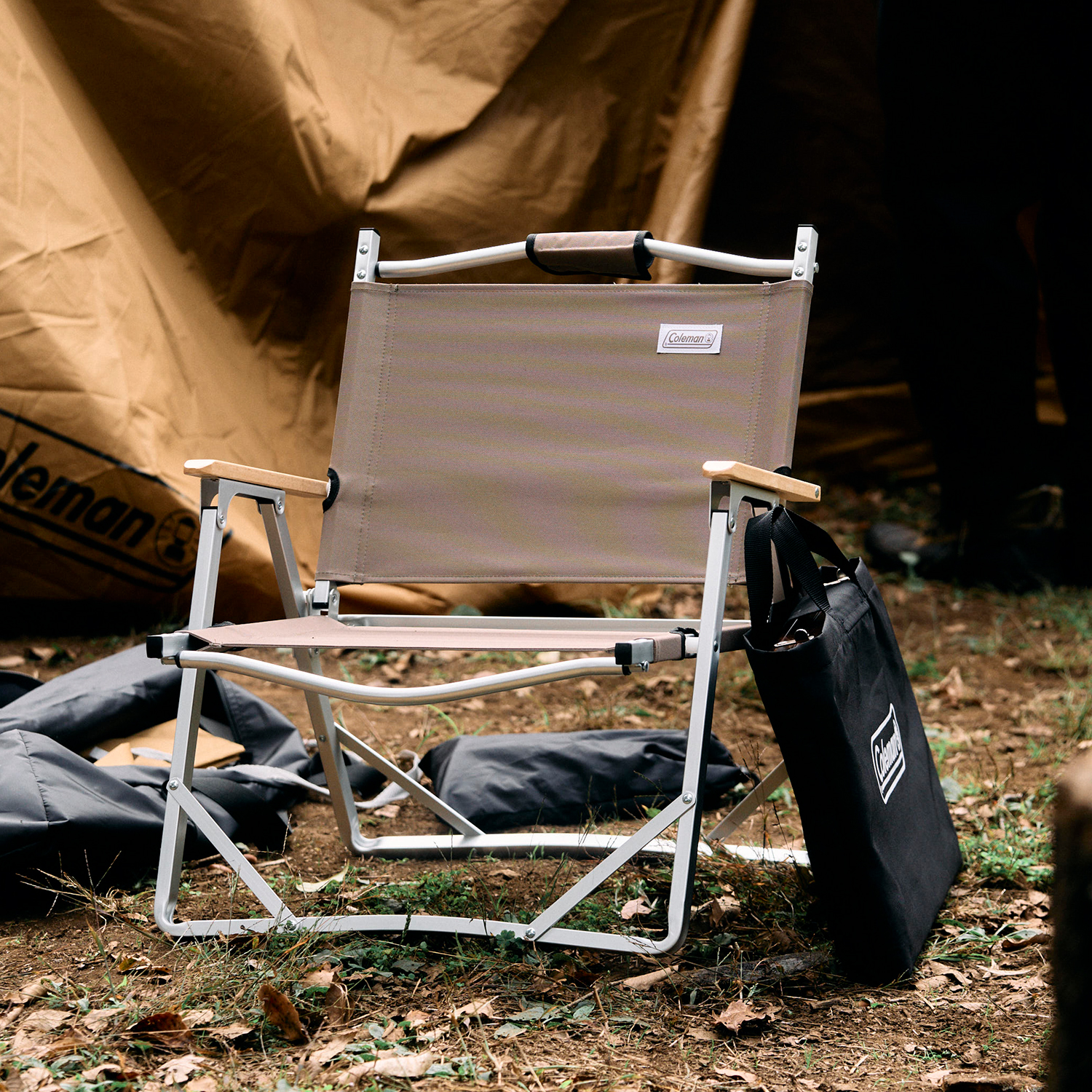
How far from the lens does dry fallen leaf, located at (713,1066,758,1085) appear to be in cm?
117

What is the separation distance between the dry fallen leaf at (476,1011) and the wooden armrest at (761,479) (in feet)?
2.40

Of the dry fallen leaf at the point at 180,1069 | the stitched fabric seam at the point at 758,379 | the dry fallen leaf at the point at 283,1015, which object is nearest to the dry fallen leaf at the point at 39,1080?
the dry fallen leaf at the point at 180,1069

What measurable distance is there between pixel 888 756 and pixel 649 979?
0.45 meters

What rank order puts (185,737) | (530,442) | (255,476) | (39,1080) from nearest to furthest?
(39,1080)
(185,737)
(255,476)
(530,442)

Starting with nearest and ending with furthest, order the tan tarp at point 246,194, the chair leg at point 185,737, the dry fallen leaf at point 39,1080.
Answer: the dry fallen leaf at point 39,1080, the chair leg at point 185,737, the tan tarp at point 246,194

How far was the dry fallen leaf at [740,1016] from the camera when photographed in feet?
4.18

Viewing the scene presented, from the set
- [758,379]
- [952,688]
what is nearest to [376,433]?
[758,379]

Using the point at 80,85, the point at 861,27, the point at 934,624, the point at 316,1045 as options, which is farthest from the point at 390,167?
the point at 316,1045

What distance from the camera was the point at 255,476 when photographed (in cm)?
167

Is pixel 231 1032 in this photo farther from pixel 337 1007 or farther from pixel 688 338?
pixel 688 338

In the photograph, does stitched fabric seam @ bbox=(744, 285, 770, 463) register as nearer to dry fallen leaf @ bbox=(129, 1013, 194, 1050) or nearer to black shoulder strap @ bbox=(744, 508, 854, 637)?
black shoulder strap @ bbox=(744, 508, 854, 637)

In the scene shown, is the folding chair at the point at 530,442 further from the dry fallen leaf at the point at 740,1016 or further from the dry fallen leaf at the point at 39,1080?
the dry fallen leaf at the point at 39,1080

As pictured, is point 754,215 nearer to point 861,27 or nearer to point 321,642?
point 861,27

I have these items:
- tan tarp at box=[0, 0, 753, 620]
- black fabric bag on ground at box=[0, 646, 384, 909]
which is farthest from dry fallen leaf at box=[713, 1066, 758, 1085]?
tan tarp at box=[0, 0, 753, 620]
